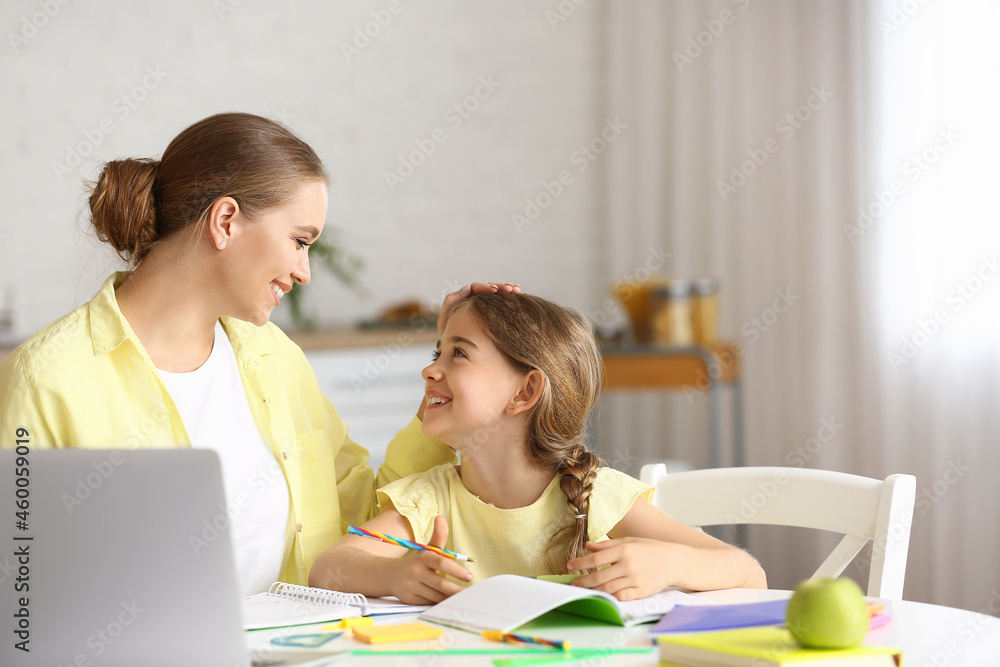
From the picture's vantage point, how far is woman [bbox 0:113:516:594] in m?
1.23

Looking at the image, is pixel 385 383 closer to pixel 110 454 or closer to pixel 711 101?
pixel 711 101

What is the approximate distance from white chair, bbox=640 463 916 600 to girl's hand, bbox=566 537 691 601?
0.91 feet

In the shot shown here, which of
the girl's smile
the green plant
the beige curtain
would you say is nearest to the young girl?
the girl's smile

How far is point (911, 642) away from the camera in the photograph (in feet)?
2.80

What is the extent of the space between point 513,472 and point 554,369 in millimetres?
157

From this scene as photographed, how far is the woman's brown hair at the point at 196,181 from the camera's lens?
4.19 ft

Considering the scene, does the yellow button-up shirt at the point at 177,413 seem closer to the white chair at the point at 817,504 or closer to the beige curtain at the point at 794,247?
the white chair at the point at 817,504

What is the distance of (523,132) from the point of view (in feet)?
12.0

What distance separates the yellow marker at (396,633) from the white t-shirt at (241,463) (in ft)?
1.41

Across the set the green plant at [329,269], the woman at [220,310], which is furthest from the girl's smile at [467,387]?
the green plant at [329,269]

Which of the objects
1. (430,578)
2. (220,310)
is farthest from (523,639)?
(220,310)

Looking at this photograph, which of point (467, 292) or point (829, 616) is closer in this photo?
point (829, 616)

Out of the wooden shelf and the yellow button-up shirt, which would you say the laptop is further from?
the wooden shelf

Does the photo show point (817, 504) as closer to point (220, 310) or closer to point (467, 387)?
point (467, 387)
